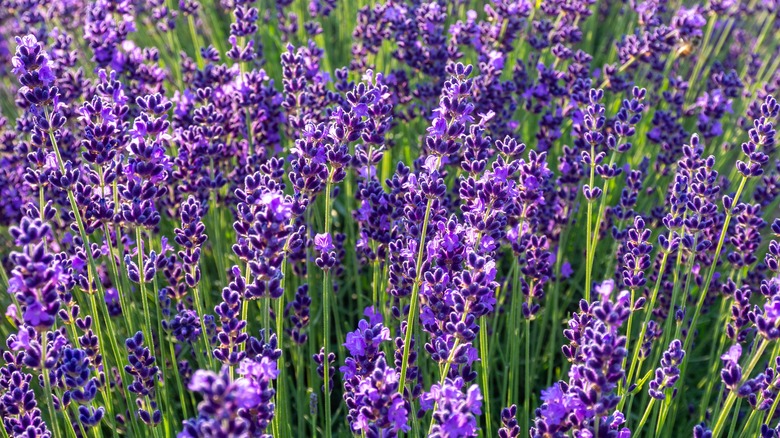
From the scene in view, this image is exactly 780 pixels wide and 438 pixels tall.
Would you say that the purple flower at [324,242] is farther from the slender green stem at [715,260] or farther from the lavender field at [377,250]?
the slender green stem at [715,260]

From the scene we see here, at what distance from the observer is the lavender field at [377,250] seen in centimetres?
188

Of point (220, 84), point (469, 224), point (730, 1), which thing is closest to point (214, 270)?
point (220, 84)

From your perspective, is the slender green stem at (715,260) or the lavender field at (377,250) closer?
the lavender field at (377,250)

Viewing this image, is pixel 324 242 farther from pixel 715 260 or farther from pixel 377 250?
pixel 715 260

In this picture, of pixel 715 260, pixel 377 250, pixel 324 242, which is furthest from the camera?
pixel 377 250

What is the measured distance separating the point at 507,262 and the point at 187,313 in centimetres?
195

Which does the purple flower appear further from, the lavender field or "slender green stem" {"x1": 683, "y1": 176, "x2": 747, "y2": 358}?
"slender green stem" {"x1": 683, "y1": 176, "x2": 747, "y2": 358}

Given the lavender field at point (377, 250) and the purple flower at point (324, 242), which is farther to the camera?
the purple flower at point (324, 242)

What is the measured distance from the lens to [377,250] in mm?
2697

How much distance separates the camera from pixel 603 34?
6293mm

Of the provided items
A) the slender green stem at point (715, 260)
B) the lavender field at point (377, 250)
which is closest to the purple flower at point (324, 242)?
the lavender field at point (377, 250)

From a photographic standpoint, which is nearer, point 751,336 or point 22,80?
point 22,80

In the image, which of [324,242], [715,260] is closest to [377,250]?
[324,242]

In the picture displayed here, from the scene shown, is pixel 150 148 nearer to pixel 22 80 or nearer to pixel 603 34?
pixel 22 80
